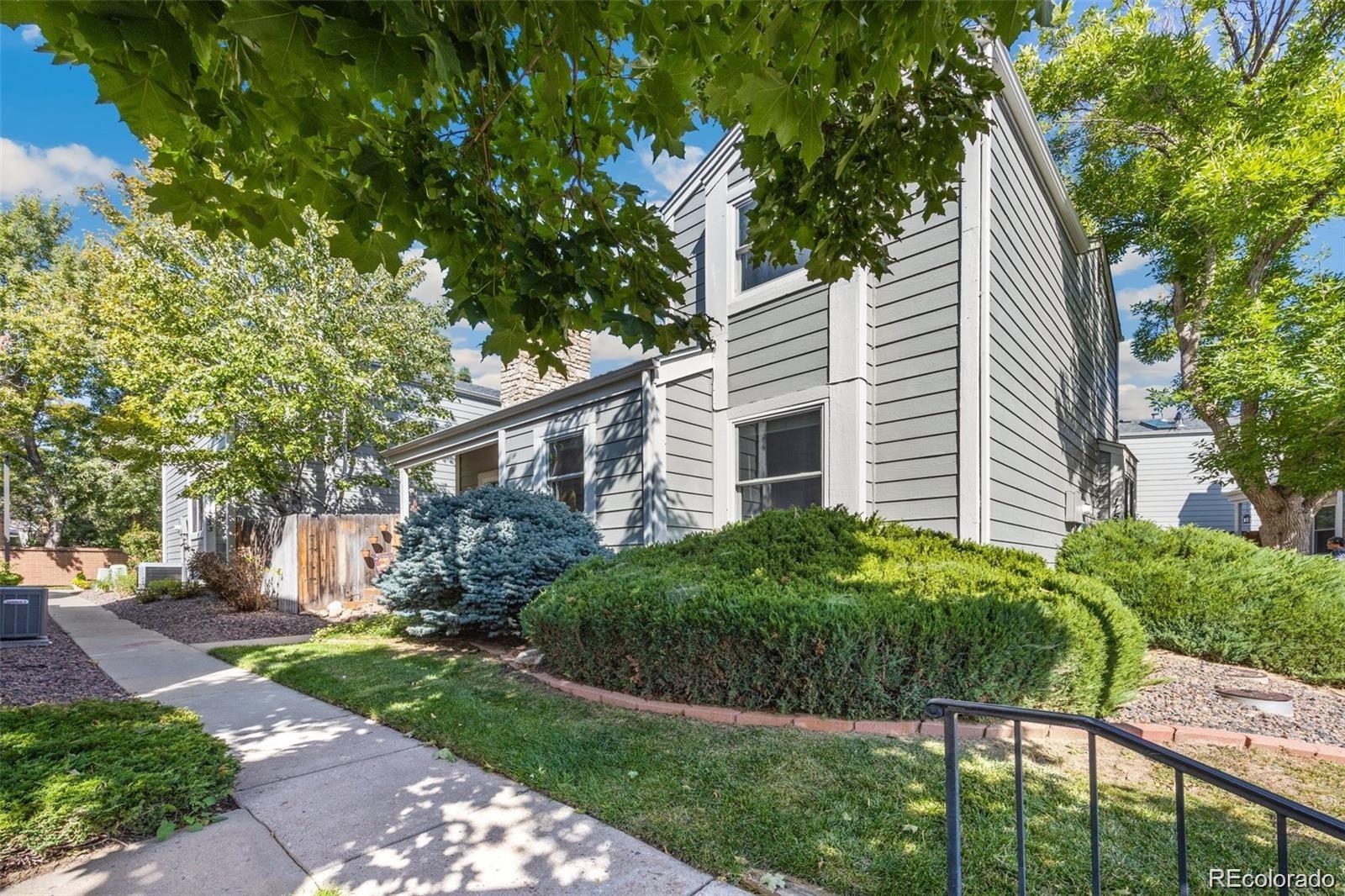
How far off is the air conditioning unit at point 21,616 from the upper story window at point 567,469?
6713 mm

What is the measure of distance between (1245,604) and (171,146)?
879 centimetres

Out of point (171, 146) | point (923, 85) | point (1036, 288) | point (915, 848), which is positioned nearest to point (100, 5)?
point (171, 146)

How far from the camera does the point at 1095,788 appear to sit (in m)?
1.65

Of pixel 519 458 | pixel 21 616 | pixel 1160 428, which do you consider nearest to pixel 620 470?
pixel 519 458

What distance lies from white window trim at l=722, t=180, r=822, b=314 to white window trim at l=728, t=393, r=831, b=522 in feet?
3.85

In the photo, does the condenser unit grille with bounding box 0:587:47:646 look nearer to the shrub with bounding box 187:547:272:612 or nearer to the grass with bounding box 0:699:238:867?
the shrub with bounding box 187:547:272:612

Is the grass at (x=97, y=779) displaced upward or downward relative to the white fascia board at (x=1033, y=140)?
downward

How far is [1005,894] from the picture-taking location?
2295mm

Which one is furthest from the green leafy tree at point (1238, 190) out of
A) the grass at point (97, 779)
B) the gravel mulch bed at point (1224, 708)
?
the grass at point (97, 779)

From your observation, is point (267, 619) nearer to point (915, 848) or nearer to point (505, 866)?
point (505, 866)

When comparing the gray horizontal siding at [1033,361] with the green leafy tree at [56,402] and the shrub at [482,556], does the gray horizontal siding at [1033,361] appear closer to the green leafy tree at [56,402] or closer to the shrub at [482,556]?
the shrub at [482,556]

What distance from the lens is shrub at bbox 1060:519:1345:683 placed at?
558 cm

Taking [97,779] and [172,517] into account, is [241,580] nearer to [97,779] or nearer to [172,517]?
[97,779]

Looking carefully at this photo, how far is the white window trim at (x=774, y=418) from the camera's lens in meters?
6.28
